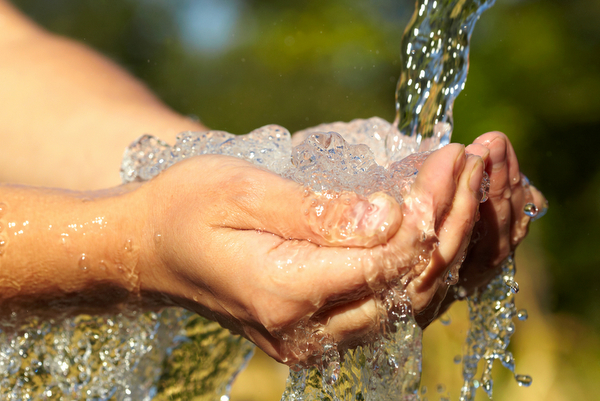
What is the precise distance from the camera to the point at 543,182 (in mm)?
3074

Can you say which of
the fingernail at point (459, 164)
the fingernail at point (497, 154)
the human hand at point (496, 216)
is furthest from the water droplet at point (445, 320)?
the fingernail at point (459, 164)

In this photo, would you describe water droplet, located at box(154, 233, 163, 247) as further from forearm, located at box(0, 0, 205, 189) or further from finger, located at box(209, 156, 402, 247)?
forearm, located at box(0, 0, 205, 189)

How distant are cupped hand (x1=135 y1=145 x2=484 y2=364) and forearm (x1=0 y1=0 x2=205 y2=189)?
0.63 metres

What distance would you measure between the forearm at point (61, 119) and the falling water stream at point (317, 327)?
0.28 m

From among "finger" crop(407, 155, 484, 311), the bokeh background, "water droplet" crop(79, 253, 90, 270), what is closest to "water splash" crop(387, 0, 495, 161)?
"finger" crop(407, 155, 484, 311)

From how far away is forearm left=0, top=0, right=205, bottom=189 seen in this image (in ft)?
4.31

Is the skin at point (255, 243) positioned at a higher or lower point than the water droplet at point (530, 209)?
lower

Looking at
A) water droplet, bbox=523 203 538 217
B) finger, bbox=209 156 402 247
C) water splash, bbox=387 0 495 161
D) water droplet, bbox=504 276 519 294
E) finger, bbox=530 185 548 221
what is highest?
water splash, bbox=387 0 495 161

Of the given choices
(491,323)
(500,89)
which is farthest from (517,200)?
(500,89)

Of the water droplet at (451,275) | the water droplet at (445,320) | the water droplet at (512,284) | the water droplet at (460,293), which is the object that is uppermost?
the water droplet at (451,275)

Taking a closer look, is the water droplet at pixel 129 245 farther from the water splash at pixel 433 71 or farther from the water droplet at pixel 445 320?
the water droplet at pixel 445 320

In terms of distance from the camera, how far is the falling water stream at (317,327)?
70 cm

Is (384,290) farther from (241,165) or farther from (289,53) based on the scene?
(289,53)

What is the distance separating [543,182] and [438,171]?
8.98ft
